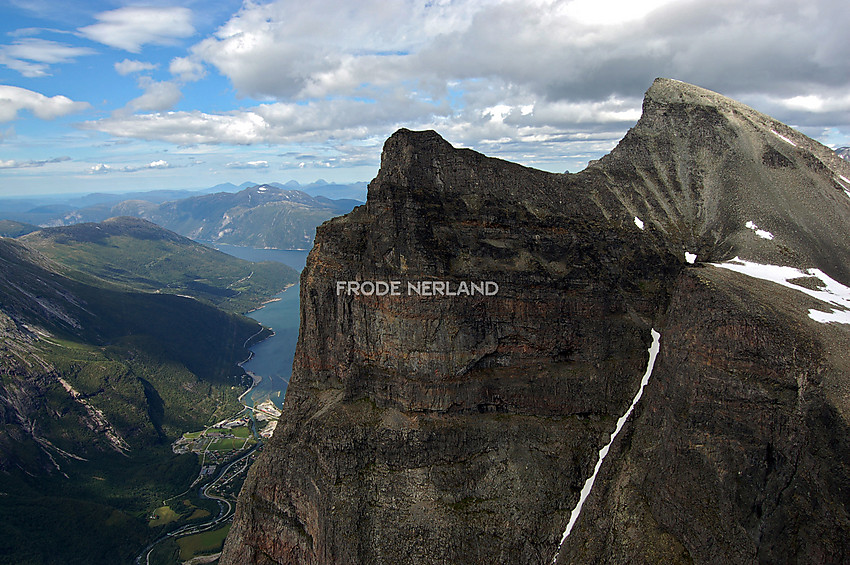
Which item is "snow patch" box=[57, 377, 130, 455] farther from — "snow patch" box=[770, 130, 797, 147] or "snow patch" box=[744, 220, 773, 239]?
"snow patch" box=[770, 130, 797, 147]

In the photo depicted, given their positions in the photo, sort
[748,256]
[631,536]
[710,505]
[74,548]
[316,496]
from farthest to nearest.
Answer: [74,548] < [748,256] < [316,496] < [631,536] < [710,505]

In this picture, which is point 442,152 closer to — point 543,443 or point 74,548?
point 543,443

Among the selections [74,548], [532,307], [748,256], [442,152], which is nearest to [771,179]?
[748,256]

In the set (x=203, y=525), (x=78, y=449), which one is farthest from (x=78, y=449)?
(x=203, y=525)

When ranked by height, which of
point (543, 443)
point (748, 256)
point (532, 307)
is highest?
point (748, 256)

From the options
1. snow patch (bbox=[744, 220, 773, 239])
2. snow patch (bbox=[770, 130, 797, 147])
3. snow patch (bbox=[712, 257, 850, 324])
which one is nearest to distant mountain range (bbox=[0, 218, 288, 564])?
snow patch (bbox=[712, 257, 850, 324])

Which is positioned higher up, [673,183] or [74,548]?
[673,183]
